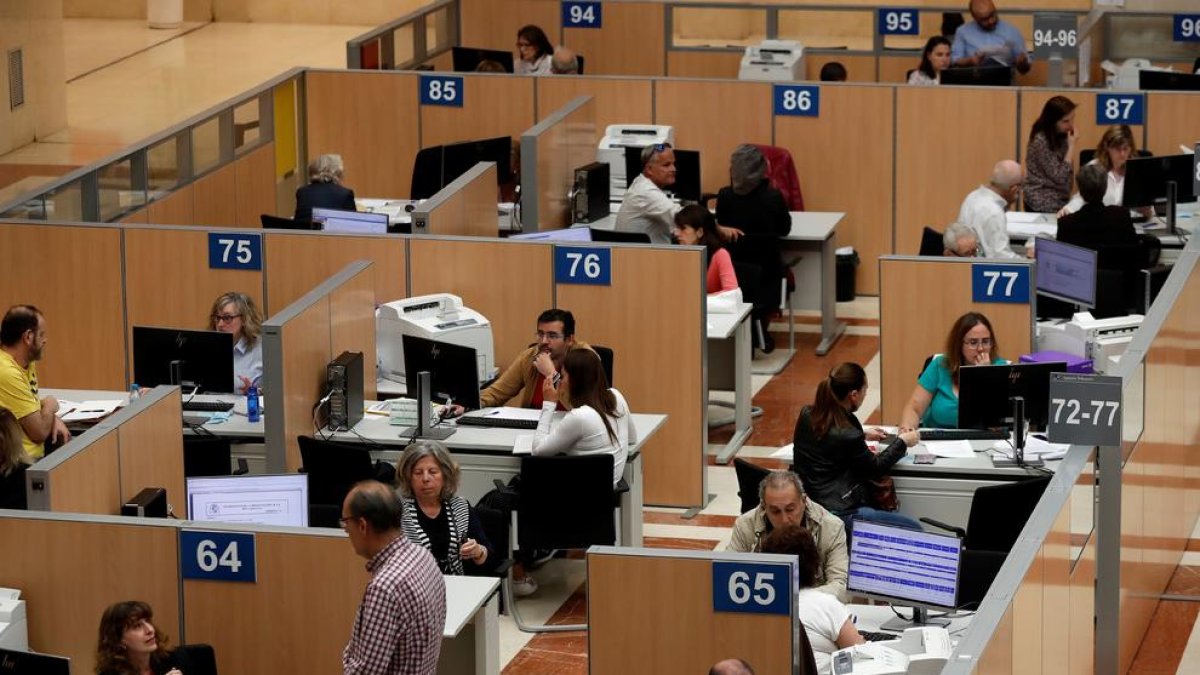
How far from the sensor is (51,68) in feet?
56.9

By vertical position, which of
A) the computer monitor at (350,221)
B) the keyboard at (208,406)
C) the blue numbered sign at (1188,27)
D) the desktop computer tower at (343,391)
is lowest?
the keyboard at (208,406)

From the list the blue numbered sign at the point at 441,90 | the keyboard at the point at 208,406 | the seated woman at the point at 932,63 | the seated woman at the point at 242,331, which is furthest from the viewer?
the seated woman at the point at 932,63

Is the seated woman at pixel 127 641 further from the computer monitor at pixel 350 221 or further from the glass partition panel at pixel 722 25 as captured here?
the glass partition panel at pixel 722 25

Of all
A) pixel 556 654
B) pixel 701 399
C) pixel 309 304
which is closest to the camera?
pixel 556 654

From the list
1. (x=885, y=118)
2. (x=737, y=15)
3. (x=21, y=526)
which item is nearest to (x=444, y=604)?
(x=21, y=526)

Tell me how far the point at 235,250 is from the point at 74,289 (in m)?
0.90

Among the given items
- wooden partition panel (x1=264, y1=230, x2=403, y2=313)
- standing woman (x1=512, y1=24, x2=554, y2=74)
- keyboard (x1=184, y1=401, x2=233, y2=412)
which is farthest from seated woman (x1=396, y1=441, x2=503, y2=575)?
standing woman (x1=512, y1=24, x2=554, y2=74)

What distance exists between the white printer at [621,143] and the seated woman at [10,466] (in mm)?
5940

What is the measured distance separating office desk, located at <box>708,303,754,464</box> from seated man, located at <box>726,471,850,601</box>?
3.07 metres

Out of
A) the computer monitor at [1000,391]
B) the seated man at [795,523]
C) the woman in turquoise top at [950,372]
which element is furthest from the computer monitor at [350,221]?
the seated man at [795,523]

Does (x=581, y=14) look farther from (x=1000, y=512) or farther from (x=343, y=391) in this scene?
(x=1000, y=512)

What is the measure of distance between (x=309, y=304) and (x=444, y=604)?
9.67 ft

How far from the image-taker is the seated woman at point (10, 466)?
7.23m

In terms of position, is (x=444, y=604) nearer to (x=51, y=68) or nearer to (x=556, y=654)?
(x=556, y=654)
